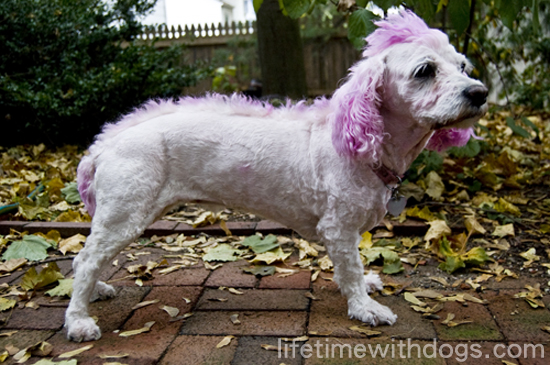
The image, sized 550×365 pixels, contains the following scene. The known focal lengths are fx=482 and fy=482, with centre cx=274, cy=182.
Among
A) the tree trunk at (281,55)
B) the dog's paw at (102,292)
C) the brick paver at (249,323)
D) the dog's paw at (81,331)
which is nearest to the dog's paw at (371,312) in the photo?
the brick paver at (249,323)

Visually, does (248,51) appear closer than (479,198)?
No

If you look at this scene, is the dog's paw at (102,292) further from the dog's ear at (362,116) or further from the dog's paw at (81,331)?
the dog's ear at (362,116)

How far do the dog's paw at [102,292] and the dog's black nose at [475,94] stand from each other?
2.24 meters

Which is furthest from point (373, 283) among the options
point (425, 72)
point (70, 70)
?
point (70, 70)

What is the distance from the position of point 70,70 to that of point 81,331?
464cm

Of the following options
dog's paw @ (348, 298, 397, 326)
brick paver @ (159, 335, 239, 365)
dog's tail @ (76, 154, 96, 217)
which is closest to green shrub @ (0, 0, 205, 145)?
dog's tail @ (76, 154, 96, 217)

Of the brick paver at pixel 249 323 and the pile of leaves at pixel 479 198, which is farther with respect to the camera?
the pile of leaves at pixel 479 198

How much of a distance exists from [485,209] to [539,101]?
4555mm

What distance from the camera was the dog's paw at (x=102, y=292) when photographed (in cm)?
287

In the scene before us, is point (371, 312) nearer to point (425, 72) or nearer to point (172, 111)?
point (425, 72)

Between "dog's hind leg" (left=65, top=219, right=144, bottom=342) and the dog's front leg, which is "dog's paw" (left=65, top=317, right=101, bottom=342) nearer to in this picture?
"dog's hind leg" (left=65, top=219, right=144, bottom=342)

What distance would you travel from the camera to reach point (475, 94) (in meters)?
2.04

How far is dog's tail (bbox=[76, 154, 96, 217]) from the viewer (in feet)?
8.57

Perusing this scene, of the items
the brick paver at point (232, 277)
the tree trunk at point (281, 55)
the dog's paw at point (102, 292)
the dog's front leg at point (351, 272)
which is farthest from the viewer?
the tree trunk at point (281, 55)
